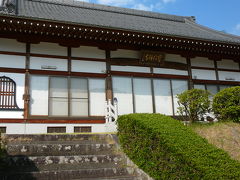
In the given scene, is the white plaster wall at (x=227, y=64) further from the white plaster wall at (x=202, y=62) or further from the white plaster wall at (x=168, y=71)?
the white plaster wall at (x=168, y=71)

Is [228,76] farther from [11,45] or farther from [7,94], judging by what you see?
[7,94]

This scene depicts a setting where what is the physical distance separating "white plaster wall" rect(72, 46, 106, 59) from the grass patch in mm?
5113

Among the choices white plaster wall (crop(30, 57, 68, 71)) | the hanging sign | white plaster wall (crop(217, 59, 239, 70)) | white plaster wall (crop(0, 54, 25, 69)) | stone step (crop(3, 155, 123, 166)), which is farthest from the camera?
white plaster wall (crop(217, 59, 239, 70))

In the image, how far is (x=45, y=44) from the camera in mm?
10562

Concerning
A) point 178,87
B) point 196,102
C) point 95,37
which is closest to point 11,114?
point 95,37

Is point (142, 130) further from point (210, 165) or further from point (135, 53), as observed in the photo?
point (135, 53)

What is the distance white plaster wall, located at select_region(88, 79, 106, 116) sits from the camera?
35.1 feet

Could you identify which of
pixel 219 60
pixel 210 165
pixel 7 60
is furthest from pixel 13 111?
pixel 219 60

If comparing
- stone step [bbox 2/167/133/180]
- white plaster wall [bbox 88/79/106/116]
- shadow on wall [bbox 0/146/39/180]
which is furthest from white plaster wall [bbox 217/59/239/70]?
shadow on wall [bbox 0/146/39/180]

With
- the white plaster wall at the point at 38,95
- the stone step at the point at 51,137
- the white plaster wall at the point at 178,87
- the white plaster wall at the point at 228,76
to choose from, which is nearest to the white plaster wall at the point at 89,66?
the white plaster wall at the point at 38,95

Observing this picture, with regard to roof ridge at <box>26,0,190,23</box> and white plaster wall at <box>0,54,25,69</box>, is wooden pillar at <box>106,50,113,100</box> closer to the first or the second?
white plaster wall at <box>0,54,25,69</box>

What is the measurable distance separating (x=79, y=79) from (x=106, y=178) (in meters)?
5.90

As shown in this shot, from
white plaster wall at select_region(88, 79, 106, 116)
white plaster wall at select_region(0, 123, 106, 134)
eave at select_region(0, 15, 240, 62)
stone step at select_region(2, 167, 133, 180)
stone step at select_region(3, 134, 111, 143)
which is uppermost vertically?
eave at select_region(0, 15, 240, 62)

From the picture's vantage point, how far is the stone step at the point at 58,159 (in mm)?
5543
